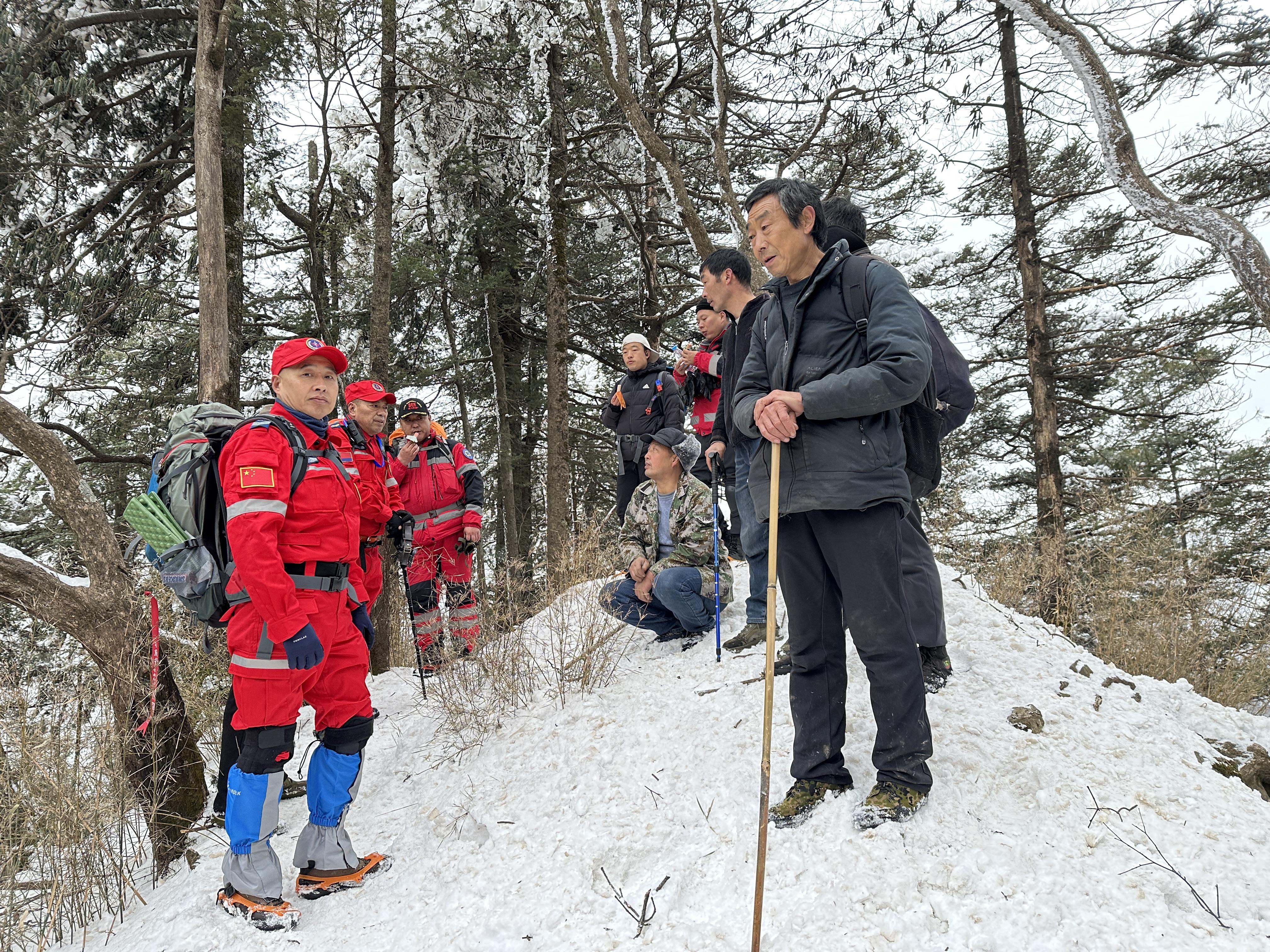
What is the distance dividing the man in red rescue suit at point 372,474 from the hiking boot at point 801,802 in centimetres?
213

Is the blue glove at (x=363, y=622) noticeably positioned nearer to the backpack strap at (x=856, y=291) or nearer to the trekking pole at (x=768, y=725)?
the trekking pole at (x=768, y=725)

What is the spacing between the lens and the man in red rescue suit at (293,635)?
106 inches

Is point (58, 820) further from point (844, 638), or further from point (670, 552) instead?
point (670, 552)

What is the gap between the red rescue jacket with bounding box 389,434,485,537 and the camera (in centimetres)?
546

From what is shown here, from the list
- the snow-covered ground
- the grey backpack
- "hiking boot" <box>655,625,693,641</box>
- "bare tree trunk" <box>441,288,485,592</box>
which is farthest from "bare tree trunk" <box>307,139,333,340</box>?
the snow-covered ground

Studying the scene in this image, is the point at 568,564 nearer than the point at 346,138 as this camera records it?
Yes

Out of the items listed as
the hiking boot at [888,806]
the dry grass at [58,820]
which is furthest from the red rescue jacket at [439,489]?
the hiking boot at [888,806]

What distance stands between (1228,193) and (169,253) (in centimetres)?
1272

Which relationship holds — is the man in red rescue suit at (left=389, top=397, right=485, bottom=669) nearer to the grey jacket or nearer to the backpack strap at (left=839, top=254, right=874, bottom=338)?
the grey jacket

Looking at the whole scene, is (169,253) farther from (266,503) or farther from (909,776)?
(909,776)

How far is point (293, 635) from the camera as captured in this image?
2678 millimetres

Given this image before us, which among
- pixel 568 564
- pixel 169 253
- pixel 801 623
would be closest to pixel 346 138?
pixel 169 253

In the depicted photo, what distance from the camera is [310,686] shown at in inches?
115

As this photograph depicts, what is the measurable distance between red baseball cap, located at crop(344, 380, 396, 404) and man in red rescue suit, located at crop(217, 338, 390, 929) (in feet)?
5.55
